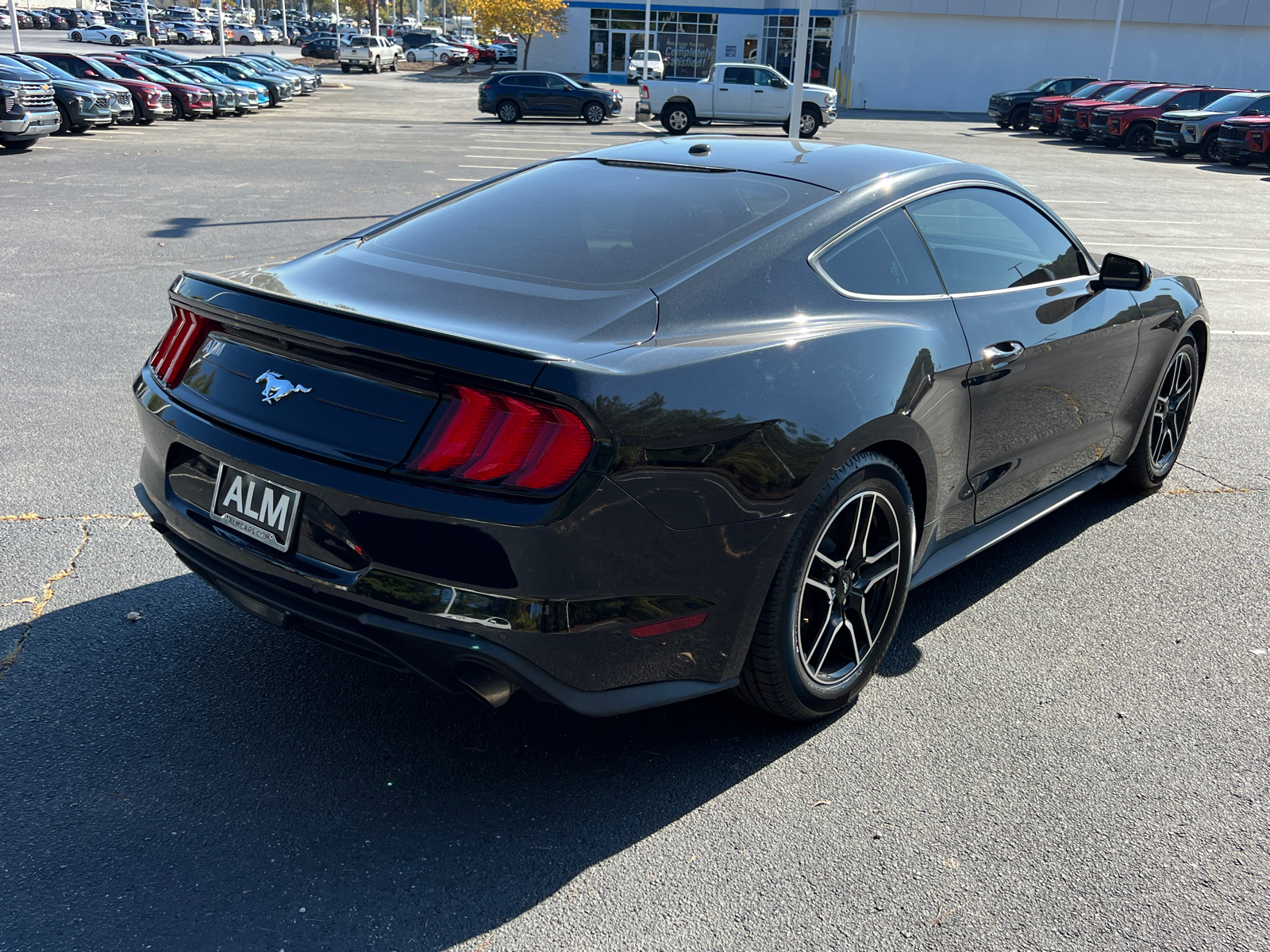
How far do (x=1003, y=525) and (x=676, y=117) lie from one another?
2788 cm

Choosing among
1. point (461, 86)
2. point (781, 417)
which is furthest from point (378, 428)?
point (461, 86)

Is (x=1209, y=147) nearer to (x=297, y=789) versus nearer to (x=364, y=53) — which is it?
(x=297, y=789)

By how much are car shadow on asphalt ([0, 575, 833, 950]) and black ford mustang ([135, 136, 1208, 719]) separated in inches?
14.3

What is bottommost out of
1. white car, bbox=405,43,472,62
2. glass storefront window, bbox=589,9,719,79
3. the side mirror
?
the side mirror

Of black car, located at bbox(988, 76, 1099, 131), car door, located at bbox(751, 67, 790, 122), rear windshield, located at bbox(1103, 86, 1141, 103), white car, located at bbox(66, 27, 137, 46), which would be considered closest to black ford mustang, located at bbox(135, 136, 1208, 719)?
car door, located at bbox(751, 67, 790, 122)

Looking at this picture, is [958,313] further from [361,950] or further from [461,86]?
[461,86]

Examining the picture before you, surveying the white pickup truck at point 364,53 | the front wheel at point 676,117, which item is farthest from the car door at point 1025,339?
the white pickup truck at point 364,53

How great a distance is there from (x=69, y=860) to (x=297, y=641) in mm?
1093

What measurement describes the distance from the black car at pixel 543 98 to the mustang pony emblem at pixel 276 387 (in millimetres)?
31748

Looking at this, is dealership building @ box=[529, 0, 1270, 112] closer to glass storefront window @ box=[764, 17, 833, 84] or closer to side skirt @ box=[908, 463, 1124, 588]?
glass storefront window @ box=[764, 17, 833, 84]

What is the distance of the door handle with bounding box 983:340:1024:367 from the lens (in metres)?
3.41

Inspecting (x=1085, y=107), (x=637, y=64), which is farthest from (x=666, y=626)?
(x=637, y=64)

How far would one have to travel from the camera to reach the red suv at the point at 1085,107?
2989 cm

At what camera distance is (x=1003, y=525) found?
3775mm
